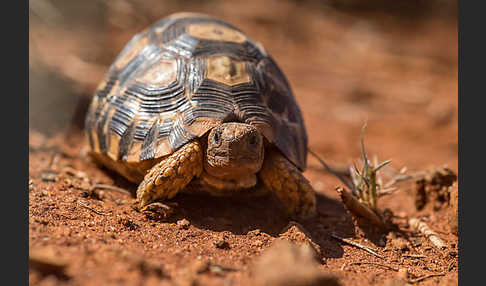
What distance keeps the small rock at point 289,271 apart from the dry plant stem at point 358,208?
1.35 m

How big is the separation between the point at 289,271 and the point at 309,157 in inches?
149

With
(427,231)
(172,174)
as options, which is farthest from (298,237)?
(427,231)

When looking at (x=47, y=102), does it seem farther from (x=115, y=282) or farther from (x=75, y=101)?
(x=115, y=282)

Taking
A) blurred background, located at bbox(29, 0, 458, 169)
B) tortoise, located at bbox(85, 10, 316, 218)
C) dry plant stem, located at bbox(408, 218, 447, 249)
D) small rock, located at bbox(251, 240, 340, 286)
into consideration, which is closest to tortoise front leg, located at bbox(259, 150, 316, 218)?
tortoise, located at bbox(85, 10, 316, 218)

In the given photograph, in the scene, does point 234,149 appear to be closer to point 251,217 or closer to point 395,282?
point 251,217

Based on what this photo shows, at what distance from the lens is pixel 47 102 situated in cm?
652

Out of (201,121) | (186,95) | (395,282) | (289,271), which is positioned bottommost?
(395,282)

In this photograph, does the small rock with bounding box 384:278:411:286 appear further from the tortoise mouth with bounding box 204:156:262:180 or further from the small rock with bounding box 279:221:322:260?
the tortoise mouth with bounding box 204:156:262:180

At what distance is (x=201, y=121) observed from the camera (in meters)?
3.32

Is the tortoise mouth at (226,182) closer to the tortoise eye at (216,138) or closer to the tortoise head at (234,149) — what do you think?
the tortoise head at (234,149)

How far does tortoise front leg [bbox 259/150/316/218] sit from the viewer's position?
3535mm

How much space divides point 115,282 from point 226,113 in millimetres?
1644

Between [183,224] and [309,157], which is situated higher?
[309,157]

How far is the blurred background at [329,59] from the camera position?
21.6 ft
